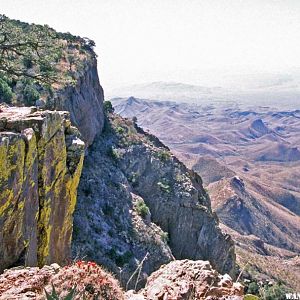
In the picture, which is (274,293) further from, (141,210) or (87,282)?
(141,210)

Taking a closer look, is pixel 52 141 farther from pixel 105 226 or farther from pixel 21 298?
pixel 105 226

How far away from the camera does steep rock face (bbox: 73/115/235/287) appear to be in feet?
118

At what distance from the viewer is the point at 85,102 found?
156ft

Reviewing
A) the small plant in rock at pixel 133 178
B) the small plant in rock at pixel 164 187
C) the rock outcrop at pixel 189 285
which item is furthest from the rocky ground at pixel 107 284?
the small plant in rock at pixel 164 187

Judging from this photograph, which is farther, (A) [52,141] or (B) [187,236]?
(B) [187,236]

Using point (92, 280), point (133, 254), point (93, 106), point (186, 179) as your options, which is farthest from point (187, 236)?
point (92, 280)

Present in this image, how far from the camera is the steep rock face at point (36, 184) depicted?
43.0ft

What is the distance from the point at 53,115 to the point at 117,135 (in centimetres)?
3829

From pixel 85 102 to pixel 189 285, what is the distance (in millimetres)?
38661

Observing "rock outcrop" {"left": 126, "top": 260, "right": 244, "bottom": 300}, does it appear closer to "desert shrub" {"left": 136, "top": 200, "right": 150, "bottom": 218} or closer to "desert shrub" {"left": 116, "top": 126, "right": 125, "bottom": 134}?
"desert shrub" {"left": 136, "top": 200, "right": 150, "bottom": 218}

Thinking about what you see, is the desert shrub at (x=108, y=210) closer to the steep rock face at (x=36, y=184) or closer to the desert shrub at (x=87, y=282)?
the steep rock face at (x=36, y=184)

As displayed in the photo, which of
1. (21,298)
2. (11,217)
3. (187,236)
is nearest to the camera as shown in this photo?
(21,298)

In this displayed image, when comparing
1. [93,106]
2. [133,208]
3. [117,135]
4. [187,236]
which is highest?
[93,106]

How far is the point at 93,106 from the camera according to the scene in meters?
50.9
